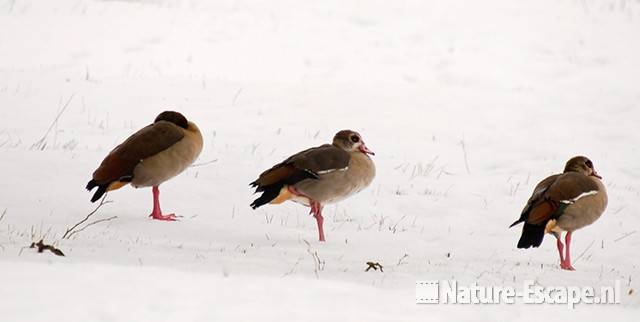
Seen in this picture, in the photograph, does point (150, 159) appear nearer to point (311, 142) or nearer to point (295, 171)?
point (295, 171)

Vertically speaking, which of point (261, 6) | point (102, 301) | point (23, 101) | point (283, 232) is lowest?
point (102, 301)

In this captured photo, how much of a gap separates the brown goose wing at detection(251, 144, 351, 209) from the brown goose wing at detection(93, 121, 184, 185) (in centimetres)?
97

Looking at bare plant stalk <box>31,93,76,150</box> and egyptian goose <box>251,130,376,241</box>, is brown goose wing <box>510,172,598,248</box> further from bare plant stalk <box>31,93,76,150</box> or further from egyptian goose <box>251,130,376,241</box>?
bare plant stalk <box>31,93,76,150</box>

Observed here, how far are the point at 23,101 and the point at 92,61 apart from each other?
460 centimetres

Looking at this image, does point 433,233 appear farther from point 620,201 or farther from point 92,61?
point 92,61

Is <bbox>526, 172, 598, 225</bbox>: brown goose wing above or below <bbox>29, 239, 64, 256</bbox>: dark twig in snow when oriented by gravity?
above

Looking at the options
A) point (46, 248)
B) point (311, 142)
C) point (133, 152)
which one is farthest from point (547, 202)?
point (311, 142)

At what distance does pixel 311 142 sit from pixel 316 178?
251 inches

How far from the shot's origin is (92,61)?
19906mm

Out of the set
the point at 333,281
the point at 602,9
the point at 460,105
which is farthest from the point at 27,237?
the point at 602,9

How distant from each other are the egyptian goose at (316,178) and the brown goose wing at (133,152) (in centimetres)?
98

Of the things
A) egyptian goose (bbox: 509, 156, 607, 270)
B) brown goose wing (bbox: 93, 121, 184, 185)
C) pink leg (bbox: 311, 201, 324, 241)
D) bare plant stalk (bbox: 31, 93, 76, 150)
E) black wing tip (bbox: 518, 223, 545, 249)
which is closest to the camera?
black wing tip (bbox: 518, 223, 545, 249)

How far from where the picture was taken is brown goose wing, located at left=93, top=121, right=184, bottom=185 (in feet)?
27.1

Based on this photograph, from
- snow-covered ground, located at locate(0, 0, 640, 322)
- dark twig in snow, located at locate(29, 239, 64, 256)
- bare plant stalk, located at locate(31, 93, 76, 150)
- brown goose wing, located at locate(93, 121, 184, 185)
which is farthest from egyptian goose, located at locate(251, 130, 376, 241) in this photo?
bare plant stalk, located at locate(31, 93, 76, 150)
